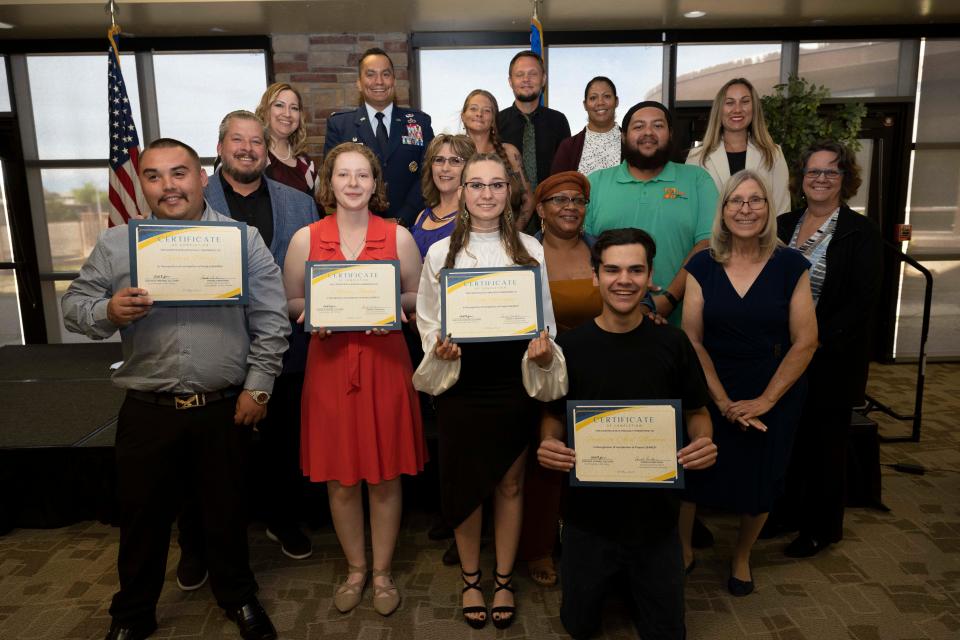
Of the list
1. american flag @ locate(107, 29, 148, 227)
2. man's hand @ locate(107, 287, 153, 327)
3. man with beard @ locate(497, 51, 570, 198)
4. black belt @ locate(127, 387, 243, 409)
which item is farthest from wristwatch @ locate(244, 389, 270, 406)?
american flag @ locate(107, 29, 148, 227)

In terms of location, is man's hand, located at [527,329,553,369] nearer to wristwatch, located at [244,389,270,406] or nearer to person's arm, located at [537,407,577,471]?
person's arm, located at [537,407,577,471]

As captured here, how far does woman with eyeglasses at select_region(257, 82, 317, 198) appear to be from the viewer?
3.01 meters

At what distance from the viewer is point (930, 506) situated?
3.24 meters

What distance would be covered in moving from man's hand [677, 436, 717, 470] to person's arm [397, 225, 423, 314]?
1.11m

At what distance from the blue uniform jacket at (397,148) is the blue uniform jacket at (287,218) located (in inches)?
24.1

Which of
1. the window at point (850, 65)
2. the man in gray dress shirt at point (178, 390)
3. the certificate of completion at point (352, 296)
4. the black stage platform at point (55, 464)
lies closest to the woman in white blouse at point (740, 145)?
the certificate of completion at point (352, 296)

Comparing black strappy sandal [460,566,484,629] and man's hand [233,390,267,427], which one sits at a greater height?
man's hand [233,390,267,427]

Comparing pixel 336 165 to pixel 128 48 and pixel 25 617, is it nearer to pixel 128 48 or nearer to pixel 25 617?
pixel 25 617

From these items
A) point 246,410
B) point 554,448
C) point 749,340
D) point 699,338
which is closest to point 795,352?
point 749,340

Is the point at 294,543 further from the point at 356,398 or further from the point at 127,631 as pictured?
the point at 356,398

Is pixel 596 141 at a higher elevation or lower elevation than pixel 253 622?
higher

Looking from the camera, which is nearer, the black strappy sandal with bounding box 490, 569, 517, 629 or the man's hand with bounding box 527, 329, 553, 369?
the man's hand with bounding box 527, 329, 553, 369

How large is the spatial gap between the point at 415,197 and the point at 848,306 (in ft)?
6.82

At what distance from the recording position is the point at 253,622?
2283 millimetres
